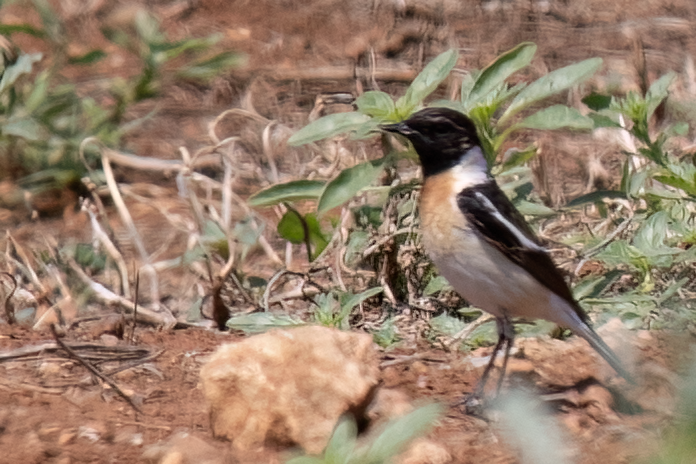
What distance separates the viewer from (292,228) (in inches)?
163

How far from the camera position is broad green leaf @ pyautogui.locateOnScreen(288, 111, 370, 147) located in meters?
3.46

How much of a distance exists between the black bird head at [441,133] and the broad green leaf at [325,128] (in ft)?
0.60

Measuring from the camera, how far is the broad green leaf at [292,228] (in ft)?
13.5

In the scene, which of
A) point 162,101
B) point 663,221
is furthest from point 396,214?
point 162,101

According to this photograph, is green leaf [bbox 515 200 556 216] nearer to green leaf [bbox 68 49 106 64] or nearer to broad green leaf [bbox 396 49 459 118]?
broad green leaf [bbox 396 49 459 118]

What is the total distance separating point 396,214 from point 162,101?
3.94 m

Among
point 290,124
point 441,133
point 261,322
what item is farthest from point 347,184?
point 290,124

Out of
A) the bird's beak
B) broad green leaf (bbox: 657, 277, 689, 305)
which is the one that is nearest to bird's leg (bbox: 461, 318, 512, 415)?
broad green leaf (bbox: 657, 277, 689, 305)

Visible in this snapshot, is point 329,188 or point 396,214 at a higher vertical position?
point 329,188

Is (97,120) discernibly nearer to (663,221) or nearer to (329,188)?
(329,188)

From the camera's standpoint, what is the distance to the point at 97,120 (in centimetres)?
583

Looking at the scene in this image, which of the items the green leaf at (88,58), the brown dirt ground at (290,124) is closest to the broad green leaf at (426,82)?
the brown dirt ground at (290,124)

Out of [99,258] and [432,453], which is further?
[99,258]

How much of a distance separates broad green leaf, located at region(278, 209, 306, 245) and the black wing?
1.14 metres
